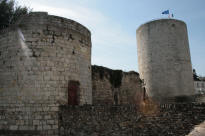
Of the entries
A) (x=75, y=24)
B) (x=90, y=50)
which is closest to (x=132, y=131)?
(x=90, y=50)

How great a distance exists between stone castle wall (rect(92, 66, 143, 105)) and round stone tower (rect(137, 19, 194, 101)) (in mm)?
1350

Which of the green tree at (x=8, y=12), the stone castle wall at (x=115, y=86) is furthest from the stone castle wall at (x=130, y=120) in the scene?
the green tree at (x=8, y=12)

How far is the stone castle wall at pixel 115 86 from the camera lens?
1243cm

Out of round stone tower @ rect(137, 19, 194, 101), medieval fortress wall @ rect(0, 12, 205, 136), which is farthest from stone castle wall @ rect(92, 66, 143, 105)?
medieval fortress wall @ rect(0, 12, 205, 136)

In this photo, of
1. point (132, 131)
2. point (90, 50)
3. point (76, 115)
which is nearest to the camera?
point (76, 115)

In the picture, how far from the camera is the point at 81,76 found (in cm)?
878

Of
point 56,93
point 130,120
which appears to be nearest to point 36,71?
→ point 56,93

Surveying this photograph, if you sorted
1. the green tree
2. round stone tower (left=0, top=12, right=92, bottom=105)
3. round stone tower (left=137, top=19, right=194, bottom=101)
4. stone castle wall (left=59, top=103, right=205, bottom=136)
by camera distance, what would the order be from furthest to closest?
round stone tower (left=137, top=19, right=194, bottom=101)
the green tree
round stone tower (left=0, top=12, right=92, bottom=105)
stone castle wall (left=59, top=103, right=205, bottom=136)

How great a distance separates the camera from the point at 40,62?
7707 millimetres

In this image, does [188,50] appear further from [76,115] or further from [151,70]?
→ [76,115]

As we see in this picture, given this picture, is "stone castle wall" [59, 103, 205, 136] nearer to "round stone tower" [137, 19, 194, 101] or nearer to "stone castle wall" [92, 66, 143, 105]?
"stone castle wall" [92, 66, 143, 105]

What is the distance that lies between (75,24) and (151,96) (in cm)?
1033

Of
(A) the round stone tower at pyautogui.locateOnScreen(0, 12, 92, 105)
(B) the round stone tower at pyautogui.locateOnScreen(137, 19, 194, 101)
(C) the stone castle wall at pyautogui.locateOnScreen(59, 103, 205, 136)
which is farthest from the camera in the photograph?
(B) the round stone tower at pyautogui.locateOnScreen(137, 19, 194, 101)

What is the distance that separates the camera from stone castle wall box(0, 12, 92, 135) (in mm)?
7289
